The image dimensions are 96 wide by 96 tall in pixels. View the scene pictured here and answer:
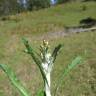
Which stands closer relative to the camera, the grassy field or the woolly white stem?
the woolly white stem

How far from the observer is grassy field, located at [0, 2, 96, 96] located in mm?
22078

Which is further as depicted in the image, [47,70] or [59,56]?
[59,56]

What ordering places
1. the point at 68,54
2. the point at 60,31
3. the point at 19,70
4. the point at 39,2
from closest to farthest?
the point at 19,70
the point at 68,54
the point at 60,31
the point at 39,2

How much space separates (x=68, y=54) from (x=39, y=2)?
6488 cm

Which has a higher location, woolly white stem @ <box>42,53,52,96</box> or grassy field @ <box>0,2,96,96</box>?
woolly white stem @ <box>42,53,52,96</box>

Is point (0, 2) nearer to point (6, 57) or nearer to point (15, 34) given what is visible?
point (15, 34)

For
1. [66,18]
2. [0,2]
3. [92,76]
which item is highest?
[92,76]

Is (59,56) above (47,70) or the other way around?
the other way around

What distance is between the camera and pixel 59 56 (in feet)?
92.9

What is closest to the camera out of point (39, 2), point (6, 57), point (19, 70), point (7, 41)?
point (19, 70)

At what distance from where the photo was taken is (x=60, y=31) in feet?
141

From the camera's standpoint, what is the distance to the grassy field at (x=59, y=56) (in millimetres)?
22078

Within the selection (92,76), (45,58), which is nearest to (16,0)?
(92,76)

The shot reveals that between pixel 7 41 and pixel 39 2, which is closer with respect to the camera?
pixel 7 41
